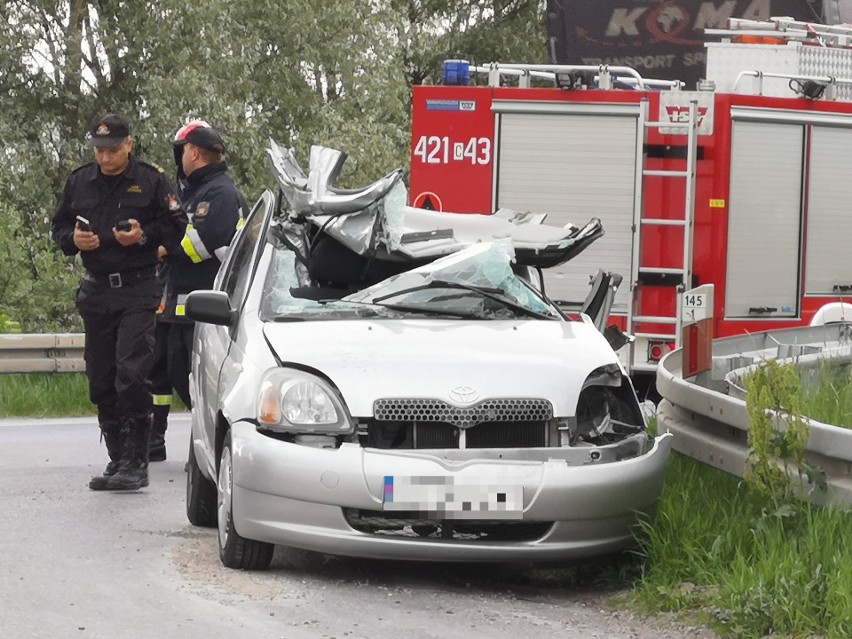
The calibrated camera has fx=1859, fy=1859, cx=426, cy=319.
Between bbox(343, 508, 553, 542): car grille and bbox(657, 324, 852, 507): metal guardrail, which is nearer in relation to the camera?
bbox(657, 324, 852, 507): metal guardrail

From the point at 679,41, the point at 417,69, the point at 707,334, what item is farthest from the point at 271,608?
the point at 417,69

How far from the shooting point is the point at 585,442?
7.19 m

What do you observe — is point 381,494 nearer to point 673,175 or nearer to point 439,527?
point 439,527

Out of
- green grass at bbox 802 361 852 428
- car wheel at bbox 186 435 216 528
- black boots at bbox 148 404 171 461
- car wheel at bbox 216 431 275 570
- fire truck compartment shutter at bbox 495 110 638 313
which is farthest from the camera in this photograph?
fire truck compartment shutter at bbox 495 110 638 313

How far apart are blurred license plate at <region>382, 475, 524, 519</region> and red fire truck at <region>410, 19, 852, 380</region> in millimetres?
6540

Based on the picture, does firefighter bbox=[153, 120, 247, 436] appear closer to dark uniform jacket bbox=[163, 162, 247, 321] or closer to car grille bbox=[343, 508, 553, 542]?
dark uniform jacket bbox=[163, 162, 247, 321]

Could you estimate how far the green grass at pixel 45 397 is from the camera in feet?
45.1

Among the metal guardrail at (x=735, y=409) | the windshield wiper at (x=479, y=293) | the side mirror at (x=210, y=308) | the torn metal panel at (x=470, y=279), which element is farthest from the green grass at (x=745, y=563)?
the side mirror at (x=210, y=308)

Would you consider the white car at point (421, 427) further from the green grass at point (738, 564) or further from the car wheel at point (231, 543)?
the green grass at point (738, 564)

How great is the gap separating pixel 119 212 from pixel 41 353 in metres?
4.97

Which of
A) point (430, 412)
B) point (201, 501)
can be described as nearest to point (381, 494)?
point (430, 412)

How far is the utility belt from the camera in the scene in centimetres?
947

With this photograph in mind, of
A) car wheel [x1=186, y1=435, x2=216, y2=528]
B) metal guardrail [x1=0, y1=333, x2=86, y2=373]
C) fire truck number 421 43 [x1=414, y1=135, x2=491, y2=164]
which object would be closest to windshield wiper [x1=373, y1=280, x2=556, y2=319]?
car wheel [x1=186, y1=435, x2=216, y2=528]

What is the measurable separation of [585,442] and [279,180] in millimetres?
2030
